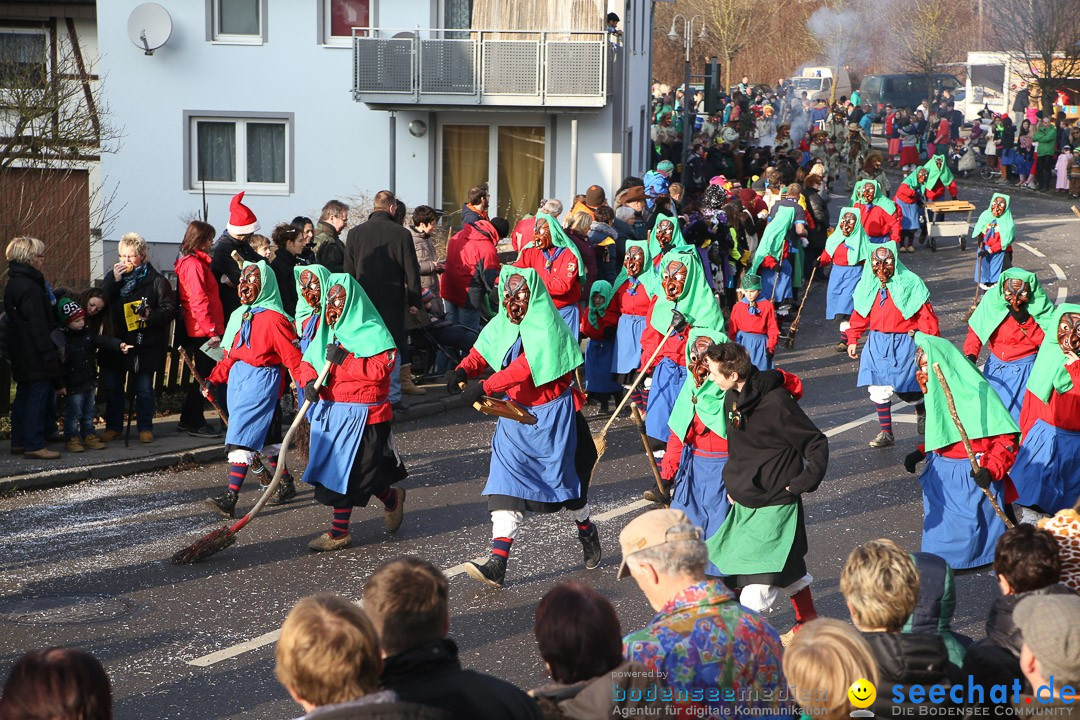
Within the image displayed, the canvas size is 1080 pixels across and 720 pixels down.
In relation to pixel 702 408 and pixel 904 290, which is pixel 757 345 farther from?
pixel 702 408

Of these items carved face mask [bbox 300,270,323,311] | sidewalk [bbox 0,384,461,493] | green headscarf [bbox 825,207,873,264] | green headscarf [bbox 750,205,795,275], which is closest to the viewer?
carved face mask [bbox 300,270,323,311]

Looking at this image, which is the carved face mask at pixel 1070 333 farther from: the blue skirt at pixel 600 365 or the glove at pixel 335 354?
the blue skirt at pixel 600 365

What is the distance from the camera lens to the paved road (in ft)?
22.7

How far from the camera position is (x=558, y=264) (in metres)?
12.8

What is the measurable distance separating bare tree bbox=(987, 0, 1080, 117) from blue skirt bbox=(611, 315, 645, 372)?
30.6 meters

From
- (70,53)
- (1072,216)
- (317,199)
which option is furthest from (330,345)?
(1072,216)

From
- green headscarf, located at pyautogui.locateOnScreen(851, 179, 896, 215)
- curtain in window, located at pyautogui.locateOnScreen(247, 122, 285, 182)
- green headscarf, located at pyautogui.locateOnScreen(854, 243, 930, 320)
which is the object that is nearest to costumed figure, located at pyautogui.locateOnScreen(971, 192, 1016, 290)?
green headscarf, located at pyautogui.locateOnScreen(851, 179, 896, 215)

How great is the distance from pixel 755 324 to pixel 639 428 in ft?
9.72

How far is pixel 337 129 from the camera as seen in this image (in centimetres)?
2545

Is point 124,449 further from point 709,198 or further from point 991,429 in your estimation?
point 709,198

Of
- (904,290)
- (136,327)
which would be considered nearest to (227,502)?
(136,327)

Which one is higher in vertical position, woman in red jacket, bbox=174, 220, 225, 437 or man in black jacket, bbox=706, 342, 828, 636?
woman in red jacket, bbox=174, 220, 225, 437

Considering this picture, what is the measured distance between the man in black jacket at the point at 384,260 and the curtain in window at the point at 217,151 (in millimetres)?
14142

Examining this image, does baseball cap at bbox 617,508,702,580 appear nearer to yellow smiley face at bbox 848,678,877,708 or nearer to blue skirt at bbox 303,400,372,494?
yellow smiley face at bbox 848,678,877,708
